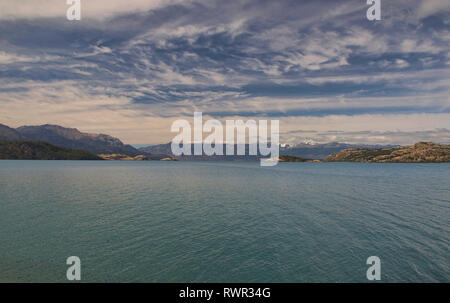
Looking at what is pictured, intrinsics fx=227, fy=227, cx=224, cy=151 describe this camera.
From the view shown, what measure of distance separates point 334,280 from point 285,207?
33124 millimetres

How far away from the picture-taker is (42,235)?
33750 millimetres

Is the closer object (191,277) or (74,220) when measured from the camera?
(191,277)

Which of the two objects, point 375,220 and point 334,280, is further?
point 375,220

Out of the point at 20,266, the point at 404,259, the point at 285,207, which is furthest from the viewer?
the point at 285,207

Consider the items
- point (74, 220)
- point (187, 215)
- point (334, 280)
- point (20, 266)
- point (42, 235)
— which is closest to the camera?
point (334, 280)

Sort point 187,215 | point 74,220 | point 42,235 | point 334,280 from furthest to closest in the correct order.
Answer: point 187,215 < point 74,220 < point 42,235 < point 334,280
